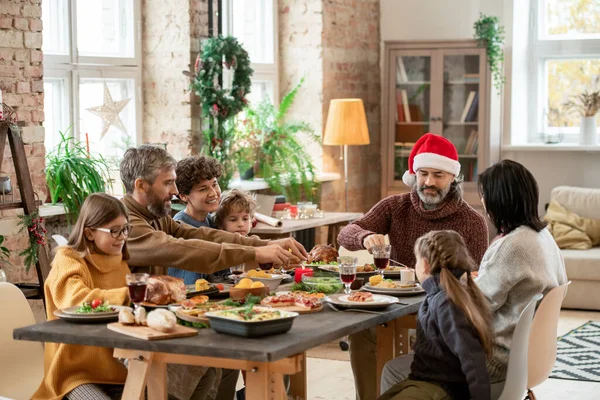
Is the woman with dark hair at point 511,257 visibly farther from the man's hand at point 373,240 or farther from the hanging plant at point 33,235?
the hanging plant at point 33,235

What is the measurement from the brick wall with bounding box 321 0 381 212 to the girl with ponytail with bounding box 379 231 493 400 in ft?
15.6

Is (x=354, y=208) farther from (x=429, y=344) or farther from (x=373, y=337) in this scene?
(x=429, y=344)

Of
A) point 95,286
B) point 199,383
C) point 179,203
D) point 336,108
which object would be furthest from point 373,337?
point 336,108

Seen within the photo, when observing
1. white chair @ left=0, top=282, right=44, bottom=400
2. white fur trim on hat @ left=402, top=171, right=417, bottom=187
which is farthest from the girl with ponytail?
white fur trim on hat @ left=402, top=171, right=417, bottom=187

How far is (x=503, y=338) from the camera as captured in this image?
3.27 m

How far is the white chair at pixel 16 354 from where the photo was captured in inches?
127

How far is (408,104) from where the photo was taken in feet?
27.4

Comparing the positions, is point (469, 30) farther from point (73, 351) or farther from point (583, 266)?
point (73, 351)

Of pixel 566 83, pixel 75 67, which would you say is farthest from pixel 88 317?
pixel 566 83

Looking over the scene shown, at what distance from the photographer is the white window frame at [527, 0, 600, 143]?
8.47 meters

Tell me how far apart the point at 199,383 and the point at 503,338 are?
110 cm

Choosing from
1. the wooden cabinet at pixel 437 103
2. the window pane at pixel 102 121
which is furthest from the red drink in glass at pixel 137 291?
the wooden cabinet at pixel 437 103

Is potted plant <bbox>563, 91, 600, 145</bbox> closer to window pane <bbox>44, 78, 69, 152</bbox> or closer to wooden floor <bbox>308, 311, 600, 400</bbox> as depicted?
wooden floor <bbox>308, 311, 600, 400</bbox>

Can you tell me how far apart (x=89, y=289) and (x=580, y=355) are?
3445 mm
